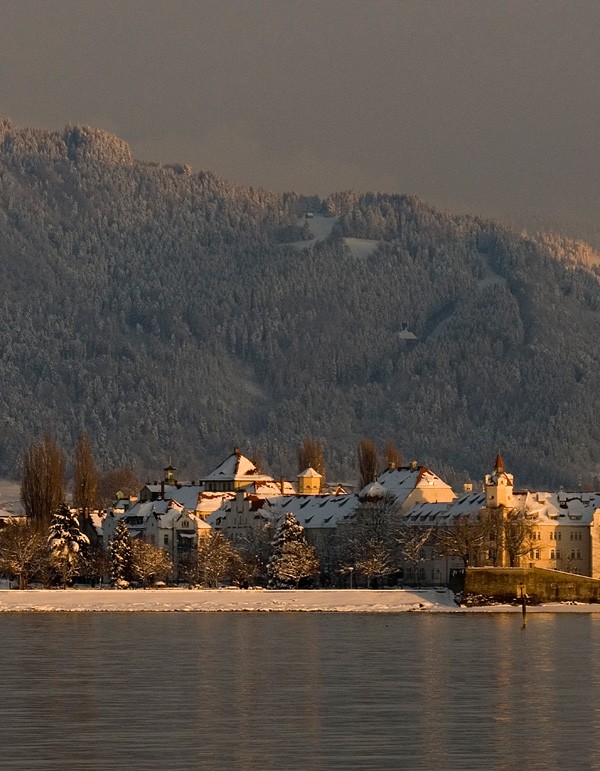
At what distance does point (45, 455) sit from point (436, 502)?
3268cm

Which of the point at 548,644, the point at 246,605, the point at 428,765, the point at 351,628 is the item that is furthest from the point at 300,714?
the point at 246,605

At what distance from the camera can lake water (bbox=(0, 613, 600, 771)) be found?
1921 inches

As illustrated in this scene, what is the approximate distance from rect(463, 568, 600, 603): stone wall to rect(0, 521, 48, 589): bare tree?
104 feet

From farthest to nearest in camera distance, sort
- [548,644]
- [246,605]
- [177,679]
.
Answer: [246,605], [548,644], [177,679]

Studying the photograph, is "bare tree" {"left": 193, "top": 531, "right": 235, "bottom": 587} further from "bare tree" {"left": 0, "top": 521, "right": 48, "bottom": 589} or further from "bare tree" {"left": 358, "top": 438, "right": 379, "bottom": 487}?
"bare tree" {"left": 358, "top": 438, "right": 379, "bottom": 487}

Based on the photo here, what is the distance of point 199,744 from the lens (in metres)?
50.4

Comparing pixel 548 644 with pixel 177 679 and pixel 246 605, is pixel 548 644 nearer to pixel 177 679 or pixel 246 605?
pixel 177 679

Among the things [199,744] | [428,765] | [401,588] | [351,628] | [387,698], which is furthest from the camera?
[401,588]

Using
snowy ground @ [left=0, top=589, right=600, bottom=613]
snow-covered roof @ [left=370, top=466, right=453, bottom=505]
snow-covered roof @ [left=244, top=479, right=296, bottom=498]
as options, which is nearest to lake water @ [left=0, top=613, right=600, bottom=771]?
snowy ground @ [left=0, top=589, right=600, bottom=613]

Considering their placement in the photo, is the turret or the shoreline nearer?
the shoreline

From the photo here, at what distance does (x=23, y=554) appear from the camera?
144250 millimetres

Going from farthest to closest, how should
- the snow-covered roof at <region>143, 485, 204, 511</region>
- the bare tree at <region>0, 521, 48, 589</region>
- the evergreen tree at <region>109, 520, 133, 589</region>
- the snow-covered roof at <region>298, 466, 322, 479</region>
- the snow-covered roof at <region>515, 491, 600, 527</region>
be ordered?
the snow-covered roof at <region>298, 466, 322, 479</region>
the snow-covered roof at <region>143, 485, 204, 511</region>
the snow-covered roof at <region>515, 491, 600, 527</region>
the evergreen tree at <region>109, 520, 133, 589</region>
the bare tree at <region>0, 521, 48, 589</region>

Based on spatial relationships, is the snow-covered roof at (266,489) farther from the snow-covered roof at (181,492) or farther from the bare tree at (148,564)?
the bare tree at (148,564)

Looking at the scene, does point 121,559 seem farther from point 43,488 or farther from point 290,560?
point 43,488
